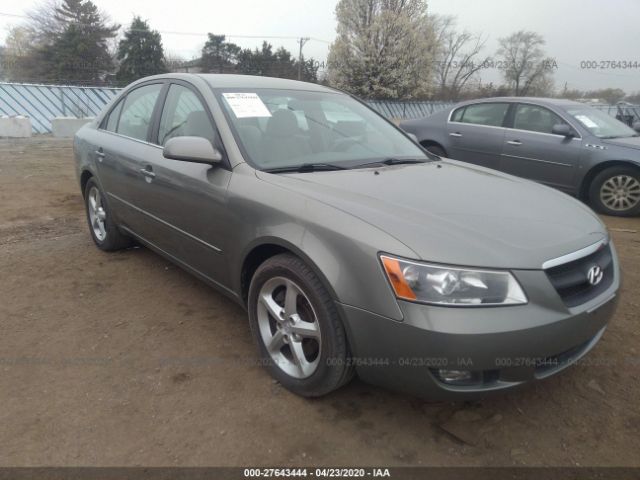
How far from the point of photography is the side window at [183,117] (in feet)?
9.59

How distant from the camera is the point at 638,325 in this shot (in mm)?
3115

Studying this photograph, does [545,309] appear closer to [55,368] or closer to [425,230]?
[425,230]

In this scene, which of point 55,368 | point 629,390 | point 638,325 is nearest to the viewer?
point 629,390

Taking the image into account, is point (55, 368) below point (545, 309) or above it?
below

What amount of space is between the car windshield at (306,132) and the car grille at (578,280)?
51.1 inches

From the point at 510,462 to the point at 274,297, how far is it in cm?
131

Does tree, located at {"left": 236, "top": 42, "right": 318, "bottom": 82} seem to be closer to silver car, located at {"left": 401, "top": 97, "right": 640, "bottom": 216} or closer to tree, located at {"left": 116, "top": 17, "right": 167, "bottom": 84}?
tree, located at {"left": 116, "top": 17, "right": 167, "bottom": 84}

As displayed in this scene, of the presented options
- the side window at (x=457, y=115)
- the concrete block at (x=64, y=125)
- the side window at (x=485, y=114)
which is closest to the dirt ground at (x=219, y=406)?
the side window at (x=485, y=114)

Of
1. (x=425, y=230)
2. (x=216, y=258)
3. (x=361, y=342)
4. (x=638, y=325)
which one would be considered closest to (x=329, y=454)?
(x=361, y=342)

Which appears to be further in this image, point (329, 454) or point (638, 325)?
point (638, 325)

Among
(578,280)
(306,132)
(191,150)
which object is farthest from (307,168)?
(578,280)

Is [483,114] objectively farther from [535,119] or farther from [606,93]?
[606,93]

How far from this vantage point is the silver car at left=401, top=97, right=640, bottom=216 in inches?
238

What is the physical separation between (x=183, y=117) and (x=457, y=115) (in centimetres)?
550
